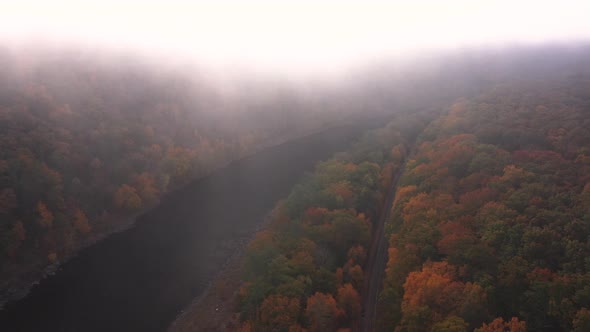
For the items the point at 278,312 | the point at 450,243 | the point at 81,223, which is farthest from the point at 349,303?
the point at 81,223

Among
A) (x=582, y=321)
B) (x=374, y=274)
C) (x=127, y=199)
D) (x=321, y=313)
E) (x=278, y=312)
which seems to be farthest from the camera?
(x=127, y=199)

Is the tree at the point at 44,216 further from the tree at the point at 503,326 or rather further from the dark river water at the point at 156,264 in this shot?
the tree at the point at 503,326

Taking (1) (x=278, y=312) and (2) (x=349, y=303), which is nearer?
(1) (x=278, y=312)

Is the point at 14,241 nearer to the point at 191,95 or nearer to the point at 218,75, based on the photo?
the point at 191,95

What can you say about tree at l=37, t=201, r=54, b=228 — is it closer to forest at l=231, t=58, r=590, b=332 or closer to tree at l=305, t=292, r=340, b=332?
forest at l=231, t=58, r=590, b=332

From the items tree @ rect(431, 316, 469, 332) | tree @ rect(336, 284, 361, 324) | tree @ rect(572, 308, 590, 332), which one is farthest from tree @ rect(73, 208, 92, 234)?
tree @ rect(572, 308, 590, 332)

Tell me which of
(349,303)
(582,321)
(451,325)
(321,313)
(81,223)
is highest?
(81,223)

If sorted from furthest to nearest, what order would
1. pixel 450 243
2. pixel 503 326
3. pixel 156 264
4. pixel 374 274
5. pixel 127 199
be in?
pixel 127 199 → pixel 156 264 → pixel 374 274 → pixel 450 243 → pixel 503 326

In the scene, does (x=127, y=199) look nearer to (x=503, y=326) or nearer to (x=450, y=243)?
(x=450, y=243)
